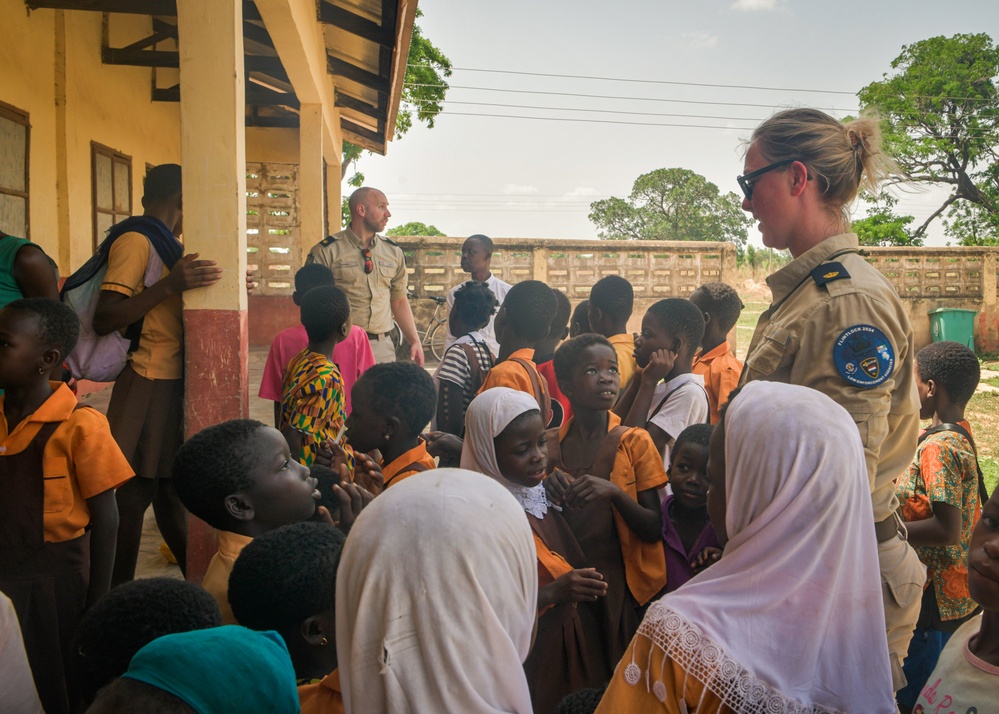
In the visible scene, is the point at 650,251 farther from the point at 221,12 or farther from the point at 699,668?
the point at 699,668

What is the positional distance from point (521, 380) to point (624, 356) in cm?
71

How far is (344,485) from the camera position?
218 centimetres

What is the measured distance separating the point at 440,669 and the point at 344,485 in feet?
3.65

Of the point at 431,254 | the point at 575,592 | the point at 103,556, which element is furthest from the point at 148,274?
the point at 431,254

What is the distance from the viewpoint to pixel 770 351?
1928mm

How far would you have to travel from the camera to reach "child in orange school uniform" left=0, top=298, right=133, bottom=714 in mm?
2186

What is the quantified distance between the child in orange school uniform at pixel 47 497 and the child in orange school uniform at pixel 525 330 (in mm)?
1445

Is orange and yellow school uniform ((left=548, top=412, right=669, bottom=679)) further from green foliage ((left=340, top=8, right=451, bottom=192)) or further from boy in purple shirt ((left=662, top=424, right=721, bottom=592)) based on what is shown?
green foliage ((left=340, top=8, right=451, bottom=192))

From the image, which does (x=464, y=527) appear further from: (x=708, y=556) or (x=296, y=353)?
(x=296, y=353)

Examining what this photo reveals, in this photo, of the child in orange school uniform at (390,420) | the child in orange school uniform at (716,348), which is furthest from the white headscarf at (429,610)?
the child in orange school uniform at (716,348)

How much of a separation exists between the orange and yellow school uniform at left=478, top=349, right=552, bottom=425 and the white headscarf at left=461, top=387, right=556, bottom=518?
0.66 metres

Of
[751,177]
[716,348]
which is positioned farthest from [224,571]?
[716,348]

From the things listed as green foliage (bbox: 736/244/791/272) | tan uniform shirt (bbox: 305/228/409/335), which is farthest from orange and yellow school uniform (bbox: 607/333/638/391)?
green foliage (bbox: 736/244/791/272)

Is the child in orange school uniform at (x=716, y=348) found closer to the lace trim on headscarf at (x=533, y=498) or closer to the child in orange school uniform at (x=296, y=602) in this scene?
the lace trim on headscarf at (x=533, y=498)
